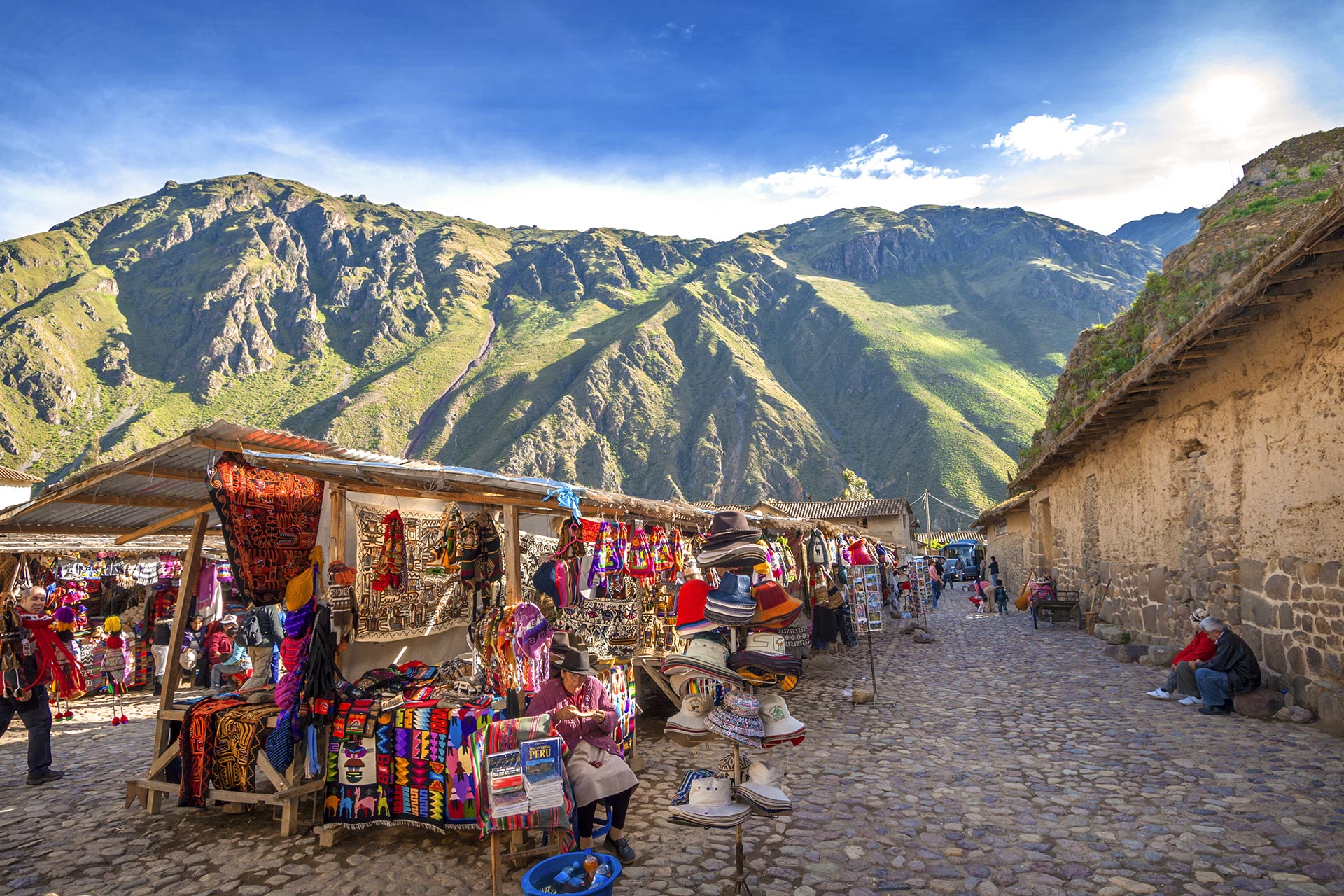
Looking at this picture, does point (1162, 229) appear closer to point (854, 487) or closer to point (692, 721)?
point (854, 487)

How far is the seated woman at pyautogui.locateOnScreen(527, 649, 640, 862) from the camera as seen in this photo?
14.3 feet

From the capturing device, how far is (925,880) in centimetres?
403

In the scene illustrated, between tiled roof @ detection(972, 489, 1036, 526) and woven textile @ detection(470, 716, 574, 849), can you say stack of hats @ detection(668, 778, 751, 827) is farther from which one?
tiled roof @ detection(972, 489, 1036, 526)

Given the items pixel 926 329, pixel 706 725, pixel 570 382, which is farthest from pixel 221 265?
pixel 706 725

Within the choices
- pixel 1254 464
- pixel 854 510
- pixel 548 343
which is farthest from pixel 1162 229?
pixel 1254 464

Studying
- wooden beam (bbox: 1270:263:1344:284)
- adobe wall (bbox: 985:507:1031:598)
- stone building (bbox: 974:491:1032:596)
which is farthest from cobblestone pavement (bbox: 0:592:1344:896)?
adobe wall (bbox: 985:507:1031:598)

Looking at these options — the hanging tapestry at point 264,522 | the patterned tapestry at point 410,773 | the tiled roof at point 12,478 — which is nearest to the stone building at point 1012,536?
the patterned tapestry at point 410,773

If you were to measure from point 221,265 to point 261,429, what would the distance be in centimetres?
10581

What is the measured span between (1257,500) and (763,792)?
7.27 meters

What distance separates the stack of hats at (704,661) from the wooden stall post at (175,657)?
435cm

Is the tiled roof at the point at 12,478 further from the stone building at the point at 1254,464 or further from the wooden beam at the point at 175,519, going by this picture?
the stone building at the point at 1254,464

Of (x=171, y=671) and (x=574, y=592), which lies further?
(x=574, y=592)

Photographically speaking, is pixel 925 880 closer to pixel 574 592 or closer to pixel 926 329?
pixel 574 592

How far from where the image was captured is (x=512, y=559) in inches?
243
